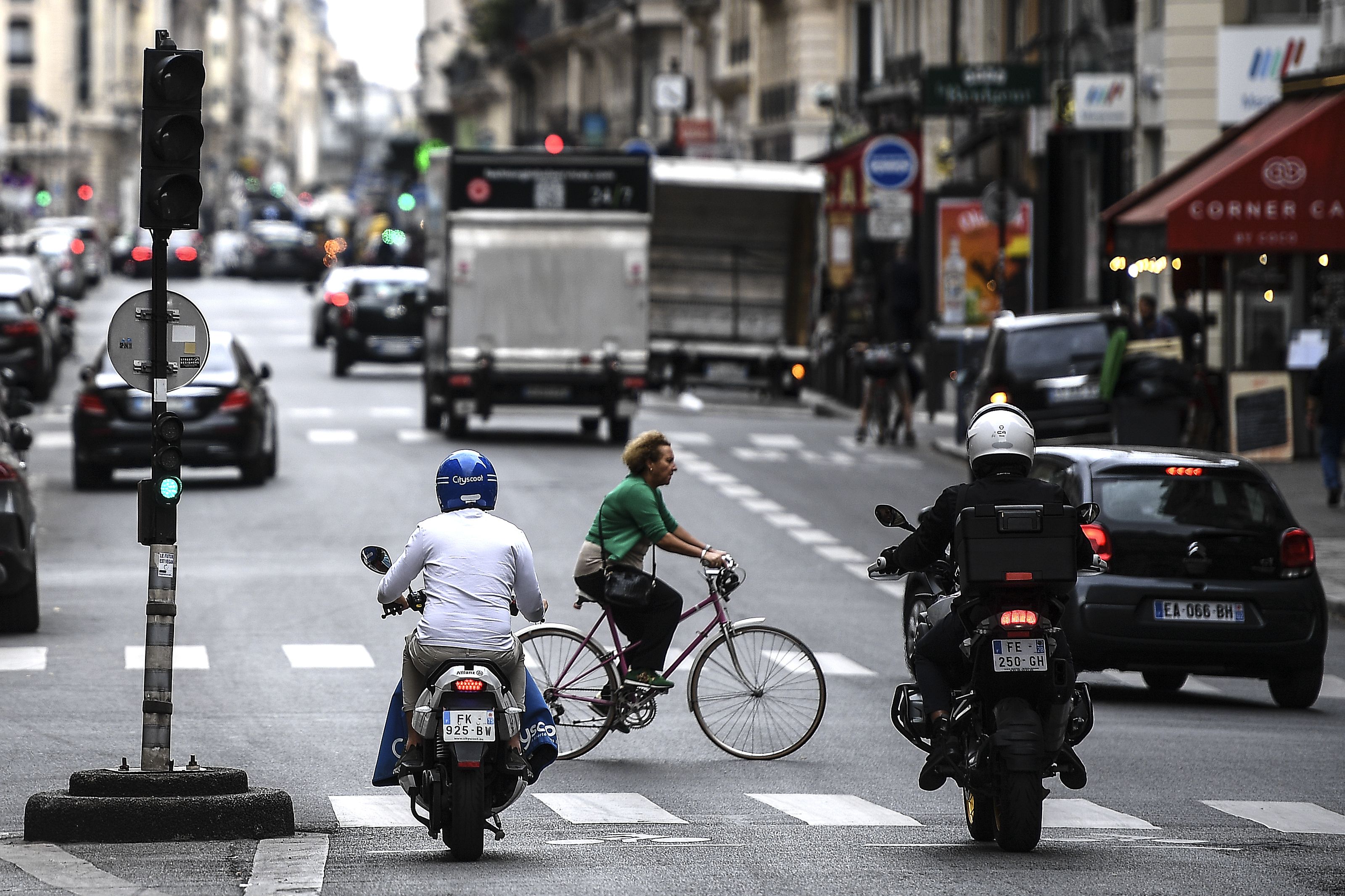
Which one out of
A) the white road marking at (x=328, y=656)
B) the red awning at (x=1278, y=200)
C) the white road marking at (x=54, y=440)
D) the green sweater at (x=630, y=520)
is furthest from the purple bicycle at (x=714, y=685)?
the white road marking at (x=54, y=440)

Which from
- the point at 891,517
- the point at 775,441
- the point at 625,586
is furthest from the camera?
the point at 775,441

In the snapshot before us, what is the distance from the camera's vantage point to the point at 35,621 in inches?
640

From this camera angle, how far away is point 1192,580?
13.7 m

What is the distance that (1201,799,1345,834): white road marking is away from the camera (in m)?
9.84

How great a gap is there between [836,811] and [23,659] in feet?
21.1

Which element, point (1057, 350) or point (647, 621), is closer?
point (647, 621)

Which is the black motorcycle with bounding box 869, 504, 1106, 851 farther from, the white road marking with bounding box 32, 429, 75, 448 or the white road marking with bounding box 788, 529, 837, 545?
the white road marking with bounding box 32, 429, 75, 448

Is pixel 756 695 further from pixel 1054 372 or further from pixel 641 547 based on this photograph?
pixel 1054 372

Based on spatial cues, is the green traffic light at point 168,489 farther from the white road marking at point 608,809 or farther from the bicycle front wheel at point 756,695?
the bicycle front wheel at point 756,695

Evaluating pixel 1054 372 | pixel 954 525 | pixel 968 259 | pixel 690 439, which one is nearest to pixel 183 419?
pixel 690 439

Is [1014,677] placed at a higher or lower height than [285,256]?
lower

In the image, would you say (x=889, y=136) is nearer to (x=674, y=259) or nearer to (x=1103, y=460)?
(x=674, y=259)

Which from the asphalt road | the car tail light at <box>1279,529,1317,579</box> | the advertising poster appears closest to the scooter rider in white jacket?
the asphalt road

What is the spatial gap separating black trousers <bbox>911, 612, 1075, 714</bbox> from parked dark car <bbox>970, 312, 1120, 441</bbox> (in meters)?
16.0
